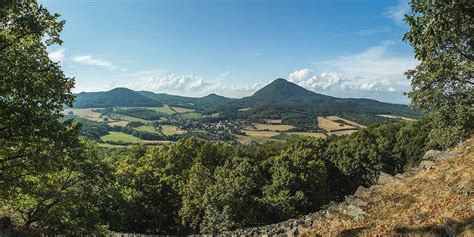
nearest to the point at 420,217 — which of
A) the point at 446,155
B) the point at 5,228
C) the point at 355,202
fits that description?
the point at 355,202

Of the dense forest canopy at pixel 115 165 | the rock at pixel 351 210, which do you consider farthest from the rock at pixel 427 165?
the rock at pixel 351 210

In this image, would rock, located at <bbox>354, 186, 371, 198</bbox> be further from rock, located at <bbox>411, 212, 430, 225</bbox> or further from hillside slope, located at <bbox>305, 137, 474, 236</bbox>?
rock, located at <bbox>411, 212, 430, 225</bbox>

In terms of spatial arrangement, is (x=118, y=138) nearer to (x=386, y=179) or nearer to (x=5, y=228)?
(x=5, y=228)

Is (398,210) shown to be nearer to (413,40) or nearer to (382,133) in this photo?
(413,40)

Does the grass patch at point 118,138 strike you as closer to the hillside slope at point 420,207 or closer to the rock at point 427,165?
the rock at point 427,165

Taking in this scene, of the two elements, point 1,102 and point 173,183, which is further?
point 173,183

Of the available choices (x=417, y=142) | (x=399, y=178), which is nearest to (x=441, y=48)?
(x=399, y=178)

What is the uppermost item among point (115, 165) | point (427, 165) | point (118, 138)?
point (427, 165)
